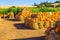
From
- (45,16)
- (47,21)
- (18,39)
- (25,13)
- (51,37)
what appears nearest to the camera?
(51,37)

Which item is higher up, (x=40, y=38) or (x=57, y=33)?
(x=57, y=33)

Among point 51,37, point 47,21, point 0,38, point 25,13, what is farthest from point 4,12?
point 51,37

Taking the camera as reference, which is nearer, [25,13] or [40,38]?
[40,38]

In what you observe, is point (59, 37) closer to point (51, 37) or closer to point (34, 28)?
point (51, 37)

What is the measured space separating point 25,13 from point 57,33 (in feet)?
50.7

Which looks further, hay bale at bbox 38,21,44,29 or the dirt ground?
hay bale at bbox 38,21,44,29

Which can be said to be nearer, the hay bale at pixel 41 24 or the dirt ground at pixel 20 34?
the dirt ground at pixel 20 34

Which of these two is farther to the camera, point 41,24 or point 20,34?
point 41,24

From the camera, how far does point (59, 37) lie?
Result: 852 centimetres

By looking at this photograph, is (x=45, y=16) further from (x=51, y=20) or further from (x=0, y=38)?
(x=0, y=38)

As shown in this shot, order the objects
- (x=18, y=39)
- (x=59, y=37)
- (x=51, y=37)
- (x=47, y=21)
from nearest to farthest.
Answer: (x=59, y=37) < (x=51, y=37) < (x=18, y=39) < (x=47, y=21)

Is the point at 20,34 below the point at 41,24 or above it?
below

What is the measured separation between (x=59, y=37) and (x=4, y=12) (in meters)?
25.6

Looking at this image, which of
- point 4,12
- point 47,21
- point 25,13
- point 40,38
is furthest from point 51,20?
point 4,12
